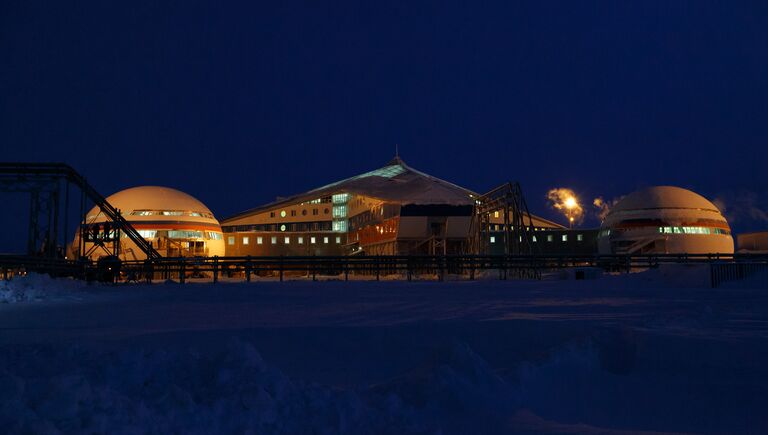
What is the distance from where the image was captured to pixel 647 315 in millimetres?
10773

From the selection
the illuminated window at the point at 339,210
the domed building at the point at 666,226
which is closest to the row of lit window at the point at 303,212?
the illuminated window at the point at 339,210

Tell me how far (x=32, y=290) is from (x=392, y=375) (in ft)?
49.6

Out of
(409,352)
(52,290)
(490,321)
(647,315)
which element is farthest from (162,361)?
(52,290)

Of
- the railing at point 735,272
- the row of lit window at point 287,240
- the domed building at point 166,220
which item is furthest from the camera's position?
the row of lit window at point 287,240

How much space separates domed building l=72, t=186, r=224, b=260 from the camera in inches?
A: 2365

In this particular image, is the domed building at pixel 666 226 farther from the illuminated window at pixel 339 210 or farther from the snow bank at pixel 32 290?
the snow bank at pixel 32 290

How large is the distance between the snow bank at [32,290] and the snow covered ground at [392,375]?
6.47m

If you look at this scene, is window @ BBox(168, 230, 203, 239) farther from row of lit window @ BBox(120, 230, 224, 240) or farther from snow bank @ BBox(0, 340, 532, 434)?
snow bank @ BBox(0, 340, 532, 434)

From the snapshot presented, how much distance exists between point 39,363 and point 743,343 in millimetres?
7779

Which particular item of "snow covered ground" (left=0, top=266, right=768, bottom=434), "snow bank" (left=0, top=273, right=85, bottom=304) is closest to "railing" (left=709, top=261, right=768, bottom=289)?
"snow covered ground" (left=0, top=266, right=768, bottom=434)

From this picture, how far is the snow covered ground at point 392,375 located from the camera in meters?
3.83

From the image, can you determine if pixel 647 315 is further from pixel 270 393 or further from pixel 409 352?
pixel 270 393

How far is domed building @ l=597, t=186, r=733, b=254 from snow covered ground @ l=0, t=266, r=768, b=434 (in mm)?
54341

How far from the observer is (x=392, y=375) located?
6.39m
